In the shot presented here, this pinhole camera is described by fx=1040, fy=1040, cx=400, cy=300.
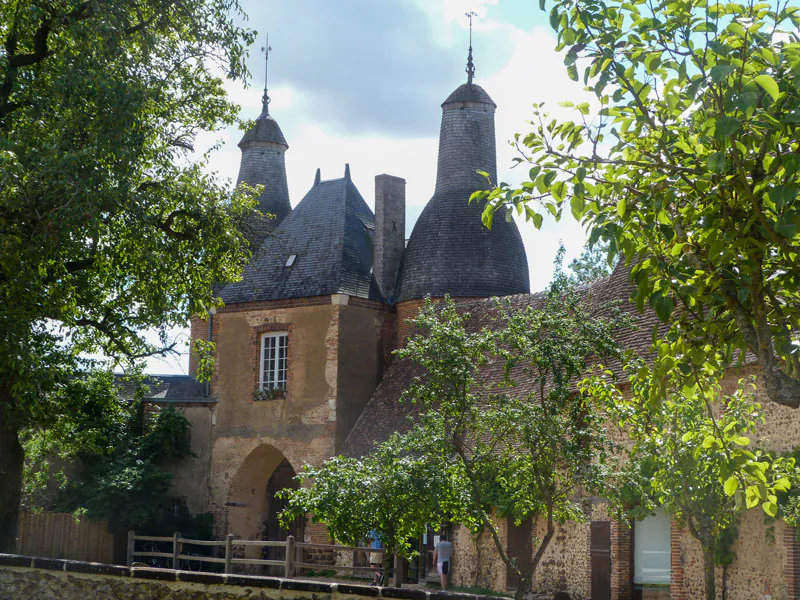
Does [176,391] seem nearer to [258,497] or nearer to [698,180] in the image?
[258,497]

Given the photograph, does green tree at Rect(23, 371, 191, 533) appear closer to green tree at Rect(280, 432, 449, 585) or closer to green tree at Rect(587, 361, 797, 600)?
green tree at Rect(280, 432, 449, 585)

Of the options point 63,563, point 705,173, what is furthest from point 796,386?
point 63,563

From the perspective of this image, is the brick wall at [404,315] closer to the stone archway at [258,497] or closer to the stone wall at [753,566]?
the stone archway at [258,497]

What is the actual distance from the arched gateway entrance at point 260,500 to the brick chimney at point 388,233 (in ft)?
19.1

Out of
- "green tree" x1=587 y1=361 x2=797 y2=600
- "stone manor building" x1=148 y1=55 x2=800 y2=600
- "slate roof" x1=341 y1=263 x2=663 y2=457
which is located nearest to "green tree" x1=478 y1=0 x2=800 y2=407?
"green tree" x1=587 y1=361 x2=797 y2=600

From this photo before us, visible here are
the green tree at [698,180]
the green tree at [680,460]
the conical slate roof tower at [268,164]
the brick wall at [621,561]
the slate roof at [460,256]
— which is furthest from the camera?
the conical slate roof tower at [268,164]

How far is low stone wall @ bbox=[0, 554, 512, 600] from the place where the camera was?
26.2 ft

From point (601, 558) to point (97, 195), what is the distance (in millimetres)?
12233

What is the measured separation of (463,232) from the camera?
97.3 feet

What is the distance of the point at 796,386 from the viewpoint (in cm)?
570

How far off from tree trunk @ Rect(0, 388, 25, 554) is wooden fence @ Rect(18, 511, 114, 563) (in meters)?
A: 11.5

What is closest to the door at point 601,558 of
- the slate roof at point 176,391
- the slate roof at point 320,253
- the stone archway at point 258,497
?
the slate roof at point 320,253

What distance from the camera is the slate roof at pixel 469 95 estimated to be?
101ft

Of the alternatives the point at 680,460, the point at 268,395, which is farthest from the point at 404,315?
the point at 680,460
